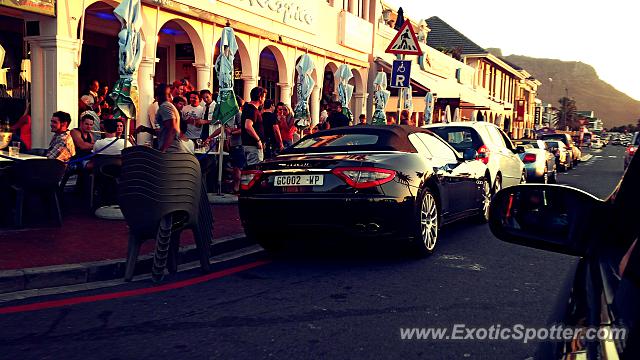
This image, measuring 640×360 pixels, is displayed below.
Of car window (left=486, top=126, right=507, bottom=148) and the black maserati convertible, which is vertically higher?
car window (left=486, top=126, right=507, bottom=148)

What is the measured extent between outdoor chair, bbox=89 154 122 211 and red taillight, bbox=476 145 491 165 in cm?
516

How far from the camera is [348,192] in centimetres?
599

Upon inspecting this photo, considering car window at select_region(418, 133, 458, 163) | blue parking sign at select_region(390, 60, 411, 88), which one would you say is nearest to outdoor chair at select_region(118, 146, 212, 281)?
car window at select_region(418, 133, 458, 163)

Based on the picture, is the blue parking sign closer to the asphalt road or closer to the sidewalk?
the sidewalk

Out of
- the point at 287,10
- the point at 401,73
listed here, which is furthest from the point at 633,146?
Result: the point at 287,10

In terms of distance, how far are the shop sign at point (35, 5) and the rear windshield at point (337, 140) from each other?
6.69 metres

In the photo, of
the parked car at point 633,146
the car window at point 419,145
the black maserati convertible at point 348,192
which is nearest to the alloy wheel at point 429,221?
the black maserati convertible at point 348,192

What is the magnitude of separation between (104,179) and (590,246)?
8.39 m

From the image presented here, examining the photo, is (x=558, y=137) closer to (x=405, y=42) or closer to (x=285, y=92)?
(x=285, y=92)

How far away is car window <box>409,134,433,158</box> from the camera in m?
6.99

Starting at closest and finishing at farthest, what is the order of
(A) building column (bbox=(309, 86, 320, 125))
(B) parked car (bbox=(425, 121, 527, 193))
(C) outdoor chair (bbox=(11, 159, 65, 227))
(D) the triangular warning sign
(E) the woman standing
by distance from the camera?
(C) outdoor chair (bbox=(11, 159, 65, 227)) < (B) parked car (bbox=(425, 121, 527, 193)) < (D) the triangular warning sign < (E) the woman standing < (A) building column (bbox=(309, 86, 320, 125))

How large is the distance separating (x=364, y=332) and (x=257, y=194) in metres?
2.56

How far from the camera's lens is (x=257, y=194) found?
6297mm

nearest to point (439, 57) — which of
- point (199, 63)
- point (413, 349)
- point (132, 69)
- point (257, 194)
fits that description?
point (199, 63)
